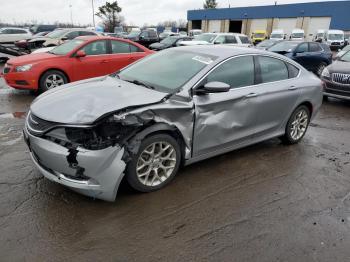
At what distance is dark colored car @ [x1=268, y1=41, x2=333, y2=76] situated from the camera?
12.6 m

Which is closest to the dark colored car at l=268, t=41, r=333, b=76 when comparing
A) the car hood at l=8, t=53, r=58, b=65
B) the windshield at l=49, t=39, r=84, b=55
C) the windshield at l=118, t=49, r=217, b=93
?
the windshield at l=49, t=39, r=84, b=55

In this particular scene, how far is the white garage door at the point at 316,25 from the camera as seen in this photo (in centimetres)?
4556

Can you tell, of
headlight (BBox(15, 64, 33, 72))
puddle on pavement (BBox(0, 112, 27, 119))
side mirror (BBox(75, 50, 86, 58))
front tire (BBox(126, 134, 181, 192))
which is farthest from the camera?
side mirror (BBox(75, 50, 86, 58))

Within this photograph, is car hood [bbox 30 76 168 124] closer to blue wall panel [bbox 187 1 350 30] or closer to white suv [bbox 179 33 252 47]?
white suv [bbox 179 33 252 47]

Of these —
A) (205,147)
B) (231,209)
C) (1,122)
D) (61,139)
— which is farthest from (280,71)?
(1,122)

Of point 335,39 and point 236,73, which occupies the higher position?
point 236,73

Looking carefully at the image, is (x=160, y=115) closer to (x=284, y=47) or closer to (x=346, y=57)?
(x=346, y=57)

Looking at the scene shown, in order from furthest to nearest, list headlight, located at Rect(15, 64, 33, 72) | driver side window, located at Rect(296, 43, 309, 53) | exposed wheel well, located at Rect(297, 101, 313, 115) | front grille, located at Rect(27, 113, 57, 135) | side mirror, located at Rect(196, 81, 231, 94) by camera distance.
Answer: driver side window, located at Rect(296, 43, 309, 53)
headlight, located at Rect(15, 64, 33, 72)
exposed wheel well, located at Rect(297, 101, 313, 115)
side mirror, located at Rect(196, 81, 231, 94)
front grille, located at Rect(27, 113, 57, 135)

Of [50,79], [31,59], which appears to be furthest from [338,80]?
[31,59]

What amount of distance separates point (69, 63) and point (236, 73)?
205 inches

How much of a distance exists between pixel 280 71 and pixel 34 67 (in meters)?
5.77

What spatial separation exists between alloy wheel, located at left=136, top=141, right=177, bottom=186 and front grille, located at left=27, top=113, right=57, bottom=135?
96cm

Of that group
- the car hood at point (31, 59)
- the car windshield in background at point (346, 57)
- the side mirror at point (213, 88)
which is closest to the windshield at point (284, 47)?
the car windshield in background at point (346, 57)

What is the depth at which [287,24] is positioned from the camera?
48.9 m
